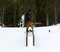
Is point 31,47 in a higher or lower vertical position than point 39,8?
lower

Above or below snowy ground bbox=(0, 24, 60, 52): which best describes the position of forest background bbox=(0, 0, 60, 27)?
above

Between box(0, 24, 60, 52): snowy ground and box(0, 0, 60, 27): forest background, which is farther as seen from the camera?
box(0, 0, 60, 27): forest background

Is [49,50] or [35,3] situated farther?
[35,3]

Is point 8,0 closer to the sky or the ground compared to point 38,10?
closer to the sky

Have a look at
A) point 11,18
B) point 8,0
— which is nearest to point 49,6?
point 8,0

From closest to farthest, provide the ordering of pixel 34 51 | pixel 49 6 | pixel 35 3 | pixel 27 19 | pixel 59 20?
pixel 34 51, pixel 27 19, pixel 49 6, pixel 35 3, pixel 59 20

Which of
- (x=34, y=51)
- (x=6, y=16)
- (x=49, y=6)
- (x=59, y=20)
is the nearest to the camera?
(x=34, y=51)

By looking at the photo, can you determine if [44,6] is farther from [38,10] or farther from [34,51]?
[34,51]

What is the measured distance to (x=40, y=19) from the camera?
85.7 feet

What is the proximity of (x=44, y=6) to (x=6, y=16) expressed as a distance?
1549 centimetres

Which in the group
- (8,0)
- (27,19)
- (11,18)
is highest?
(8,0)

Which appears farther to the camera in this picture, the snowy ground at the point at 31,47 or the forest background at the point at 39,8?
the forest background at the point at 39,8

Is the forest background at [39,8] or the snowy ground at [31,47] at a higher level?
the forest background at [39,8]

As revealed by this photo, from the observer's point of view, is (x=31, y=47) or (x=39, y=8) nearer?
(x=31, y=47)
